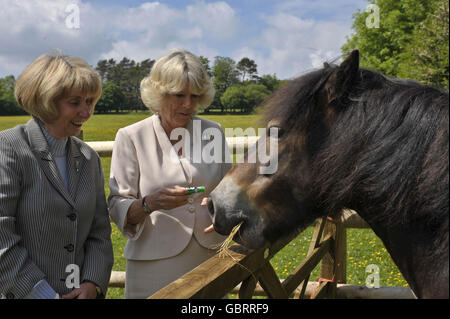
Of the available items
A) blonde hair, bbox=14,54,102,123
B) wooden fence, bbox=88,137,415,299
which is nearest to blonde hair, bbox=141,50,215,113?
blonde hair, bbox=14,54,102,123

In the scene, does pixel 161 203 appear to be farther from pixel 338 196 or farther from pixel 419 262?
pixel 419 262

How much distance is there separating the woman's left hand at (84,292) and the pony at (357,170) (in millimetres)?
693

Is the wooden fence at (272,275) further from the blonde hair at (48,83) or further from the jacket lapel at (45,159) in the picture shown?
the blonde hair at (48,83)

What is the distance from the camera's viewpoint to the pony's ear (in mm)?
1509

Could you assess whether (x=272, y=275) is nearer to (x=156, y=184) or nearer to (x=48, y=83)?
(x=156, y=184)

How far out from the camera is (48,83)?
161 cm

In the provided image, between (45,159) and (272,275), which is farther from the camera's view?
(272,275)

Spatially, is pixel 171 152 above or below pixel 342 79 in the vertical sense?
below

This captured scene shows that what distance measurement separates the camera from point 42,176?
1.62 metres

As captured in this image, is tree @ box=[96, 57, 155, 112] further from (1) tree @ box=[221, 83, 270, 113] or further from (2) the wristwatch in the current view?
(2) the wristwatch

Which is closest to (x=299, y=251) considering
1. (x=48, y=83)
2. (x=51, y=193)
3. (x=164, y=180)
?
(x=164, y=180)

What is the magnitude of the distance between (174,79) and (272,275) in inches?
50.8

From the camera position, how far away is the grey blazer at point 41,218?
1496mm
